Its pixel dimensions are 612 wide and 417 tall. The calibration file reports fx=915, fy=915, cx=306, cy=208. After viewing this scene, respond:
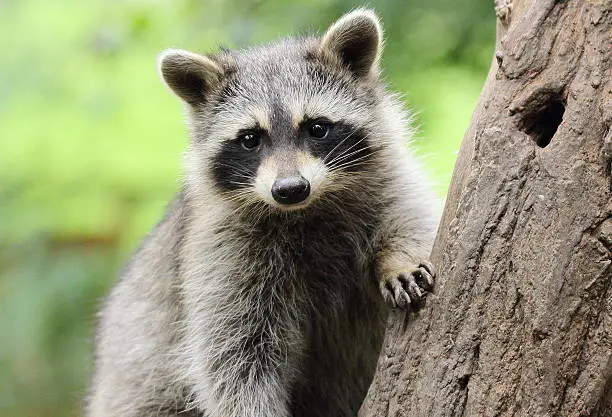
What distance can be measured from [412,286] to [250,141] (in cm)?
123

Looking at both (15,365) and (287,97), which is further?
(15,365)

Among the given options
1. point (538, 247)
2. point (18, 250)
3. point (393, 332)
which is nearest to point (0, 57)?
point (18, 250)

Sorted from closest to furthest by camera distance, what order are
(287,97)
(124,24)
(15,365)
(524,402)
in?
(524,402) < (287,97) < (124,24) < (15,365)

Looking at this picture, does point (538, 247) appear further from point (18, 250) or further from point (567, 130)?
point (18, 250)

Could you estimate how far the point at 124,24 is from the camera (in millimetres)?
5965

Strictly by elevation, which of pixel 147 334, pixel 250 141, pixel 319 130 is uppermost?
pixel 319 130

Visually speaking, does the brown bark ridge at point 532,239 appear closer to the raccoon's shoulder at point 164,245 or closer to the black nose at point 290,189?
the black nose at point 290,189

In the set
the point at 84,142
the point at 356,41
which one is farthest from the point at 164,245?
the point at 356,41

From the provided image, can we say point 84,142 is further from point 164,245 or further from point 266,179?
point 266,179

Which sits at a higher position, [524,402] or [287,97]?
[287,97]

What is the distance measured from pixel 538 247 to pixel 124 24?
3.70 m

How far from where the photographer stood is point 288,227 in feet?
14.6

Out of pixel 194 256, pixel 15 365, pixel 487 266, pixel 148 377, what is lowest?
pixel 15 365

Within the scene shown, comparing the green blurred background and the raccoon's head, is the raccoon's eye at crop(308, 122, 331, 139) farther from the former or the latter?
the green blurred background
